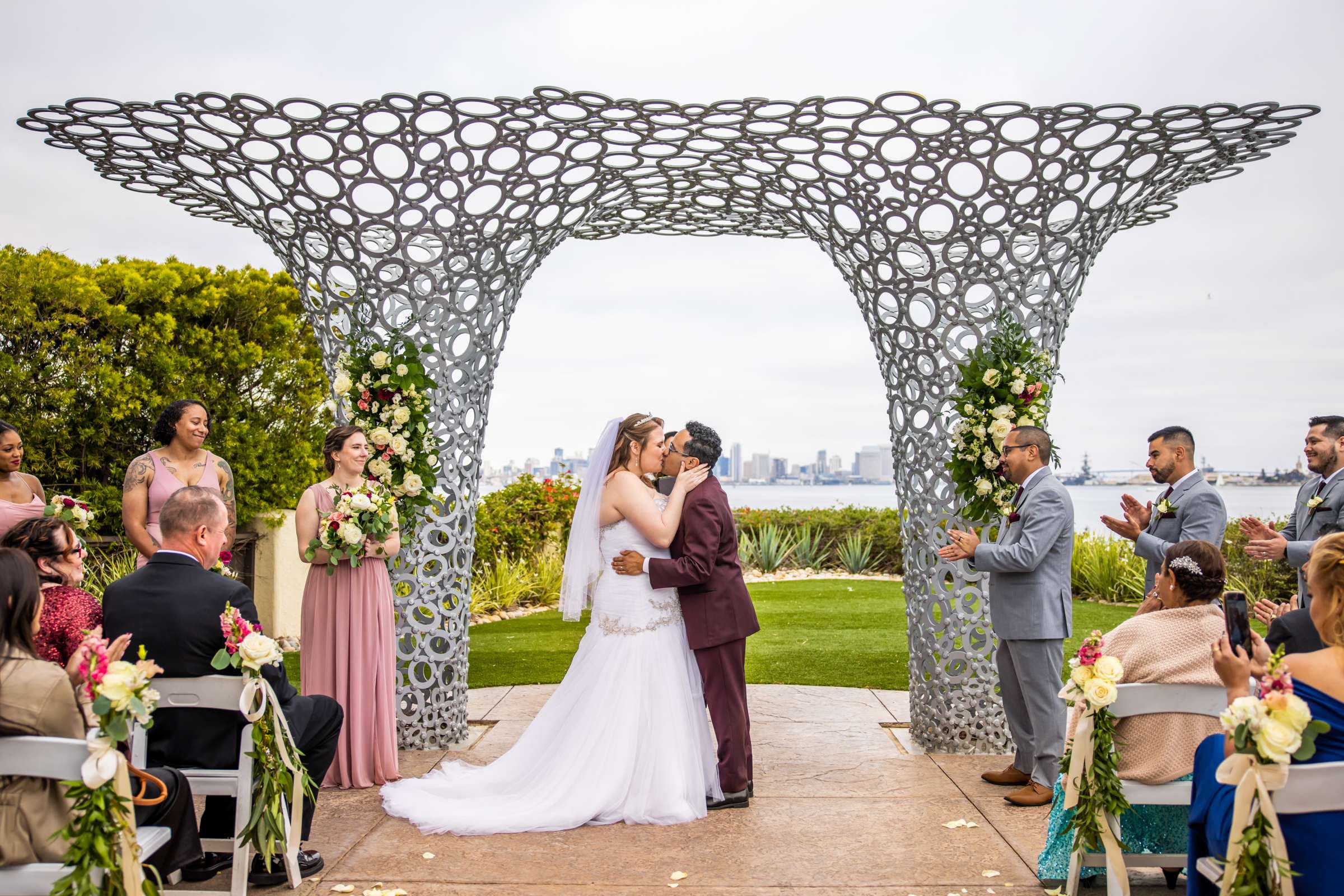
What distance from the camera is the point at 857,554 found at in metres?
15.6

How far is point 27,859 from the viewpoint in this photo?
9.14ft

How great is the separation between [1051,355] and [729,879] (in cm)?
358

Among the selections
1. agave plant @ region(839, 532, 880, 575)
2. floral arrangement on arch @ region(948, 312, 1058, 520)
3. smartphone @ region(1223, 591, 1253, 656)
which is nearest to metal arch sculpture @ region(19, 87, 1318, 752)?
floral arrangement on arch @ region(948, 312, 1058, 520)

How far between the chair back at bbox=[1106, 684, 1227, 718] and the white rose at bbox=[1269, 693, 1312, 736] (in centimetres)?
92

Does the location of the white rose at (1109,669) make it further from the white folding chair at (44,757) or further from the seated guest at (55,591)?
the seated guest at (55,591)

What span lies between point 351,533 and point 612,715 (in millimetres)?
1595

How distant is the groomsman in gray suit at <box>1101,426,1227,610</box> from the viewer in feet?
16.2

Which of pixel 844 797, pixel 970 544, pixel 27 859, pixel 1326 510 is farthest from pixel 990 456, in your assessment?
pixel 27 859

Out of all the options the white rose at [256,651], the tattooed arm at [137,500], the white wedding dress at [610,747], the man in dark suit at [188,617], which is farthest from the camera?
the tattooed arm at [137,500]

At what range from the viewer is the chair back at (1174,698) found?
134 inches

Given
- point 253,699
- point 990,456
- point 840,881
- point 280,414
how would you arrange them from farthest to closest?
point 280,414 < point 990,456 < point 840,881 < point 253,699

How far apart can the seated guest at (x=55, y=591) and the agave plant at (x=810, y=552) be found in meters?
13.0

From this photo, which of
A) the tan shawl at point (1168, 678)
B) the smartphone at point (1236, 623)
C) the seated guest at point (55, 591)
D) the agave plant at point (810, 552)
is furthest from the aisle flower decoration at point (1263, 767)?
the agave plant at point (810, 552)

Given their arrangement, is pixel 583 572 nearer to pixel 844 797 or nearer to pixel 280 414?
pixel 844 797
